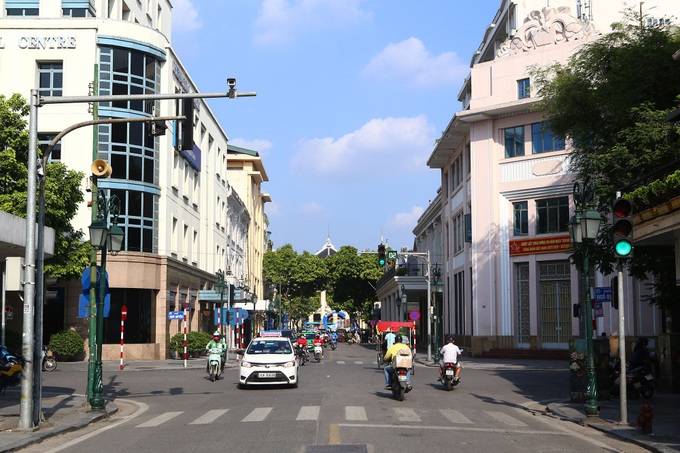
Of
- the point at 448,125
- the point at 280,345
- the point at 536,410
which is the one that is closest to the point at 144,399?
the point at 280,345

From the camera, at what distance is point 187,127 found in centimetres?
1485

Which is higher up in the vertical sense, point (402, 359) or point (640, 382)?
point (402, 359)

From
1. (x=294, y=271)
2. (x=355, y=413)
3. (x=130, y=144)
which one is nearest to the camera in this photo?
(x=355, y=413)

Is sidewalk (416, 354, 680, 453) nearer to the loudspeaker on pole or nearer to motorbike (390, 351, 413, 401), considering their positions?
motorbike (390, 351, 413, 401)

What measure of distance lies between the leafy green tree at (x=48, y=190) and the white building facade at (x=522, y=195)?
73.1ft

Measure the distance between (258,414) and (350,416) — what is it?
199 cm

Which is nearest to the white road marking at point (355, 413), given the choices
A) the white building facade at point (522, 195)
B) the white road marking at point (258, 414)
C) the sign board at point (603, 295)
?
the white road marking at point (258, 414)

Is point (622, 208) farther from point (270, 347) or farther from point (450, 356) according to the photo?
point (270, 347)

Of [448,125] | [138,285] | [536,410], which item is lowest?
[536,410]

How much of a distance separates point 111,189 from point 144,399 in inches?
848

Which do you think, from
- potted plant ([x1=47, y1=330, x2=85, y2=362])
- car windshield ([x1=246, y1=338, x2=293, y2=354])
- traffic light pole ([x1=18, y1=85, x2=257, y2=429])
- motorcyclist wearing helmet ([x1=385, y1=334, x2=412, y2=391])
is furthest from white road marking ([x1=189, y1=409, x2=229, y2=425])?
potted plant ([x1=47, y1=330, x2=85, y2=362])

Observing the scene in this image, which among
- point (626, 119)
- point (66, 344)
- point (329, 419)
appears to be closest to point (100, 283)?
point (329, 419)

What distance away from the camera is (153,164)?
43.8 m

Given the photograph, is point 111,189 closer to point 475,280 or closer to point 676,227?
point 475,280
